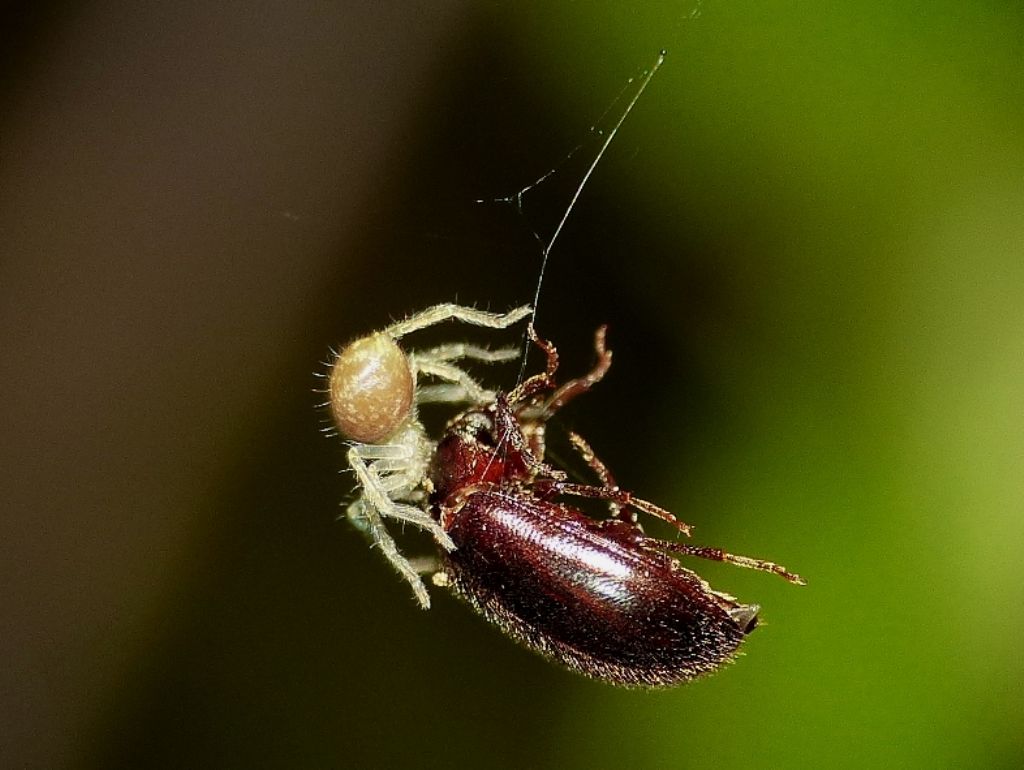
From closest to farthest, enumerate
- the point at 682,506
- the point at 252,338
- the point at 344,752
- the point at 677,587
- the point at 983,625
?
the point at 677,587
the point at 983,625
the point at 682,506
the point at 344,752
the point at 252,338

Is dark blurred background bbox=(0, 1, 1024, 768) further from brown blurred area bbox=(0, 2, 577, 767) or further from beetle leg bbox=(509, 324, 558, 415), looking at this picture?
beetle leg bbox=(509, 324, 558, 415)

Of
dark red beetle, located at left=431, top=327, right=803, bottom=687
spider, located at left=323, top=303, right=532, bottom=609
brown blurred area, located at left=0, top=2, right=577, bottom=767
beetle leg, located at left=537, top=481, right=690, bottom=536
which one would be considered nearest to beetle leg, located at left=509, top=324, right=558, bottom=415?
dark red beetle, located at left=431, top=327, right=803, bottom=687

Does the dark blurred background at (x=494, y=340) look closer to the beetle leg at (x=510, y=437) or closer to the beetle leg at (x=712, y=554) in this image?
the beetle leg at (x=712, y=554)

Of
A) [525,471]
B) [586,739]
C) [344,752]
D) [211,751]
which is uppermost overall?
[525,471]

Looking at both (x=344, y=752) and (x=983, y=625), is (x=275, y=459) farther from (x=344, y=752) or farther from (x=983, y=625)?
(x=983, y=625)

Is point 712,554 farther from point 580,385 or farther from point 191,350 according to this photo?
point 191,350

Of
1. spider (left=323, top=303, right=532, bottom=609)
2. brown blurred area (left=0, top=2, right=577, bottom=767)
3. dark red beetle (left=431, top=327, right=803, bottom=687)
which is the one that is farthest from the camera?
brown blurred area (left=0, top=2, right=577, bottom=767)

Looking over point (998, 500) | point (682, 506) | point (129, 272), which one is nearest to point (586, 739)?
point (682, 506)
